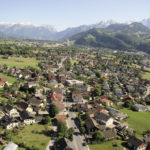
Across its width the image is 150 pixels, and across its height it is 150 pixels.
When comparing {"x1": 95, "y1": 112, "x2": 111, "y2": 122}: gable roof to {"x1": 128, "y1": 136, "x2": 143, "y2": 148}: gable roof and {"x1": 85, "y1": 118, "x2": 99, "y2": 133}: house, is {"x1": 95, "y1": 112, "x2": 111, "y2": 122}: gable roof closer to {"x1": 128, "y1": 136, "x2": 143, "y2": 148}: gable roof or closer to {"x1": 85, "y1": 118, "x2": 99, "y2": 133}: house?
{"x1": 85, "y1": 118, "x2": 99, "y2": 133}: house

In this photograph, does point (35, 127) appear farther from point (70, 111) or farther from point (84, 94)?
point (84, 94)

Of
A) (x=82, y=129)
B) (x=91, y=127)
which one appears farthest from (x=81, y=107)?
(x=82, y=129)

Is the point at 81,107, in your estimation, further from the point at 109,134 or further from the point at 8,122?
the point at 8,122

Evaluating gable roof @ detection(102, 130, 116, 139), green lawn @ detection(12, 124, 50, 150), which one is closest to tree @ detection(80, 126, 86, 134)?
gable roof @ detection(102, 130, 116, 139)

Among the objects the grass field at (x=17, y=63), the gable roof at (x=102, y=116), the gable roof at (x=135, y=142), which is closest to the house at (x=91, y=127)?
the gable roof at (x=102, y=116)

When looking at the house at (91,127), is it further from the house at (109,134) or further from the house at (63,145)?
the house at (63,145)

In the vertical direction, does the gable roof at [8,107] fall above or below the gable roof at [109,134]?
above

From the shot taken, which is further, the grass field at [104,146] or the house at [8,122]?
the house at [8,122]
